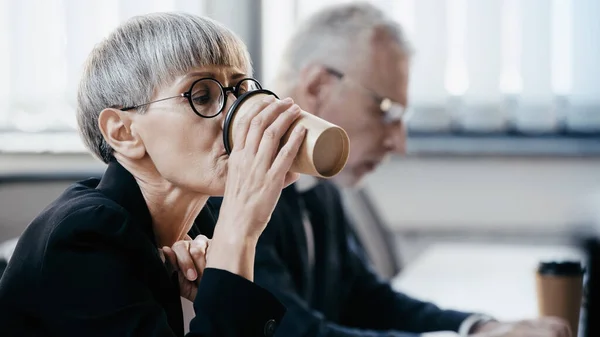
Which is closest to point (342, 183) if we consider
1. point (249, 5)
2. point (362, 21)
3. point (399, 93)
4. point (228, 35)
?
point (399, 93)

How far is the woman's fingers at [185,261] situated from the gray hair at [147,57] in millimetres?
134

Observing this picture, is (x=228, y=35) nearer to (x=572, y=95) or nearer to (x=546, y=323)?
(x=546, y=323)

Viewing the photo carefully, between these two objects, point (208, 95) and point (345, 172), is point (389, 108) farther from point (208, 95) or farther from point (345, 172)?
point (208, 95)

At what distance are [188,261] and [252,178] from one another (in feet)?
0.44

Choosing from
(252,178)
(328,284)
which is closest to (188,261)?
(252,178)

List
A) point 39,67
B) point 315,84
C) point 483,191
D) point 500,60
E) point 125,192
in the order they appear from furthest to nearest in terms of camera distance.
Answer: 1. point 483,191
2. point 500,60
3. point 39,67
4. point 315,84
5. point 125,192

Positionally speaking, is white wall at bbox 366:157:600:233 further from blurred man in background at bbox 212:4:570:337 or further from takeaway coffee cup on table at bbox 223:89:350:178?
takeaway coffee cup on table at bbox 223:89:350:178

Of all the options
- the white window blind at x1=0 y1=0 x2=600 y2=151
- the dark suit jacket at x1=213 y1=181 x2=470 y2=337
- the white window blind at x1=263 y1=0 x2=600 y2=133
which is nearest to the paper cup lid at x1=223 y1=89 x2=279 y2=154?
the dark suit jacket at x1=213 y1=181 x2=470 y2=337

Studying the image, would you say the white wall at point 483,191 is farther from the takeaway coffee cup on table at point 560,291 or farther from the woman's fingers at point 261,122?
the woman's fingers at point 261,122

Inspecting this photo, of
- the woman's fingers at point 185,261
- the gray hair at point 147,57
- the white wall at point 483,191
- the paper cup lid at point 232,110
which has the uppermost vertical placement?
the gray hair at point 147,57

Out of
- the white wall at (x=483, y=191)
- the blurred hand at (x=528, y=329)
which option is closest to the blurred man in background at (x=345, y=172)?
the blurred hand at (x=528, y=329)

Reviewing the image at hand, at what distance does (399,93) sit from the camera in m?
1.87

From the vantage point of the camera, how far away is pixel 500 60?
3.17 meters

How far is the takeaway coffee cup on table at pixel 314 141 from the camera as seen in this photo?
66 cm
